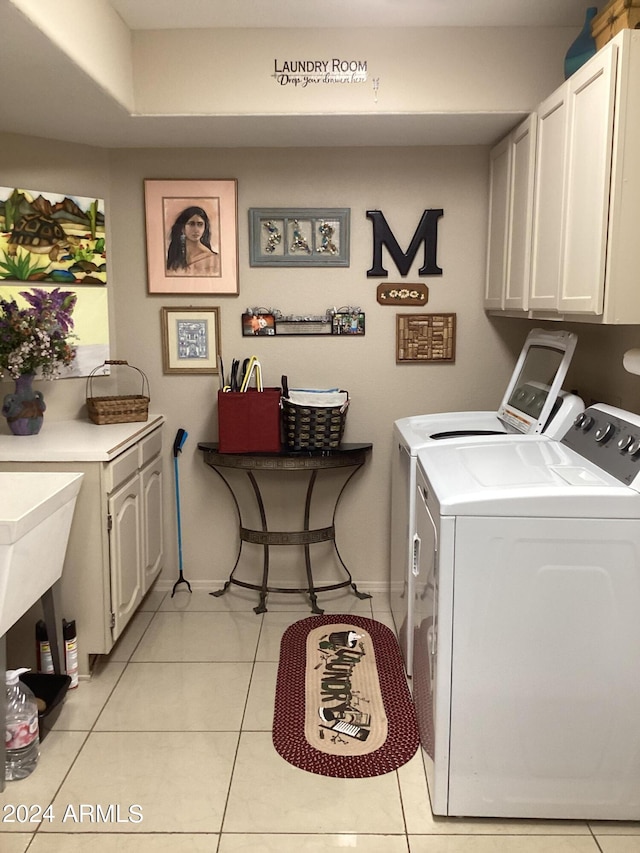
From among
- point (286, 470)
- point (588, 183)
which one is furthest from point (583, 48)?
point (286, 470)

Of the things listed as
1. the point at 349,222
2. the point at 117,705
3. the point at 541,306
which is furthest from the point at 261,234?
the point at 117,705

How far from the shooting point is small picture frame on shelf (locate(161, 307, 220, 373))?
3619mm

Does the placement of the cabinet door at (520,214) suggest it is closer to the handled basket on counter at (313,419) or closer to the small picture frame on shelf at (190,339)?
the handled basket on counter at (313,419)

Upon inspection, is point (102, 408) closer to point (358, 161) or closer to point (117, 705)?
point (117, 705)

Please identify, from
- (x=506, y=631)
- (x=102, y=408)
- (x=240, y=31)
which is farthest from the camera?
(x=102, y=408)

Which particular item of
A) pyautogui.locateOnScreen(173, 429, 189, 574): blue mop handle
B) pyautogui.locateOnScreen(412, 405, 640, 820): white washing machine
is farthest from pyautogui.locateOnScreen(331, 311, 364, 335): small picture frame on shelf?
pyautogui.locateOnScreen(412, 405, 640, 820): white washing machine

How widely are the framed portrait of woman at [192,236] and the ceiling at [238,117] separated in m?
0.23

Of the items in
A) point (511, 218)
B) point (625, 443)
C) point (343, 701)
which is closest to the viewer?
point (625, 443)

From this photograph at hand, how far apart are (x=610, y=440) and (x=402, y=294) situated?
1.52 metres

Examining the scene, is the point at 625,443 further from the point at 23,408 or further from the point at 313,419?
the point at 23,408

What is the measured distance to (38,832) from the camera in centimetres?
210

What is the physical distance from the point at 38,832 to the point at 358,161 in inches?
114

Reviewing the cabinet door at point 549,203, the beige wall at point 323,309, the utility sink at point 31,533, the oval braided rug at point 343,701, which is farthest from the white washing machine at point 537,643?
Result: the beige wall at point 323,309

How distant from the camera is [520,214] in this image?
3023 mm
